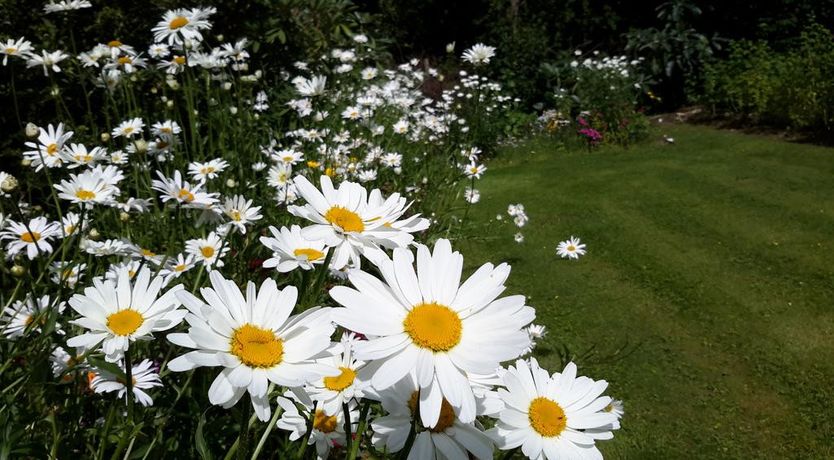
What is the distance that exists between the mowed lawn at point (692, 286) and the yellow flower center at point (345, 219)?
2.28 feet

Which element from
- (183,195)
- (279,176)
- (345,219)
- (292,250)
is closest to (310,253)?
(292,250)

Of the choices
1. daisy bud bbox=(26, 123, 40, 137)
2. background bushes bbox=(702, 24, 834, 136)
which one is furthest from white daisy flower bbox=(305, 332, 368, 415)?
background bushes bbox=(702, 24, 834, 136)

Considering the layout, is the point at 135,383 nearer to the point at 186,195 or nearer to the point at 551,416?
the point at 186,195

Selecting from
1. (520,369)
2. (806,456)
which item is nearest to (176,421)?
(520,369)

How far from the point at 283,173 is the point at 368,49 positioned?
3.22m

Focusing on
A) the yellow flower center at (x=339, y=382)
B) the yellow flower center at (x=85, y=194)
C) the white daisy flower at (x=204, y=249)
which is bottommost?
the white daisy flower at (x=204, y=249)

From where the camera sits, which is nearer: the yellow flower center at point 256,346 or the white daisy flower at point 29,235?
the yellow flower center at point 256,346

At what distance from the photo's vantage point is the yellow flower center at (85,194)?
5.34ft

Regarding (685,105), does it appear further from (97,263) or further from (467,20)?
(97,263)

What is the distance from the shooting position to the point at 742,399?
3.02 m

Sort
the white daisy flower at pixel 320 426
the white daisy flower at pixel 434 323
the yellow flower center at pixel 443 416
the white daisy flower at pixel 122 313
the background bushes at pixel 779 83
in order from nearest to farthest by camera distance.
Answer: the white daisy flower at pixel 434 323 → the yellow flower center at pixel 443 416 → the white daisy flower at pixel 122 313 → the white daisy flower at pixel 320 426 → the background bushes at pixel 779 83

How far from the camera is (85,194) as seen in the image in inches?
65.2

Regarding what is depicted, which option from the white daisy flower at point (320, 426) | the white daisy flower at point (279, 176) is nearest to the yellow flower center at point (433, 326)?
the white daisy flower at point (320, 426)

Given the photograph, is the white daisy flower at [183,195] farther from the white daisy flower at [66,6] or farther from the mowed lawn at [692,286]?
the white daisy flower at [66,6]
